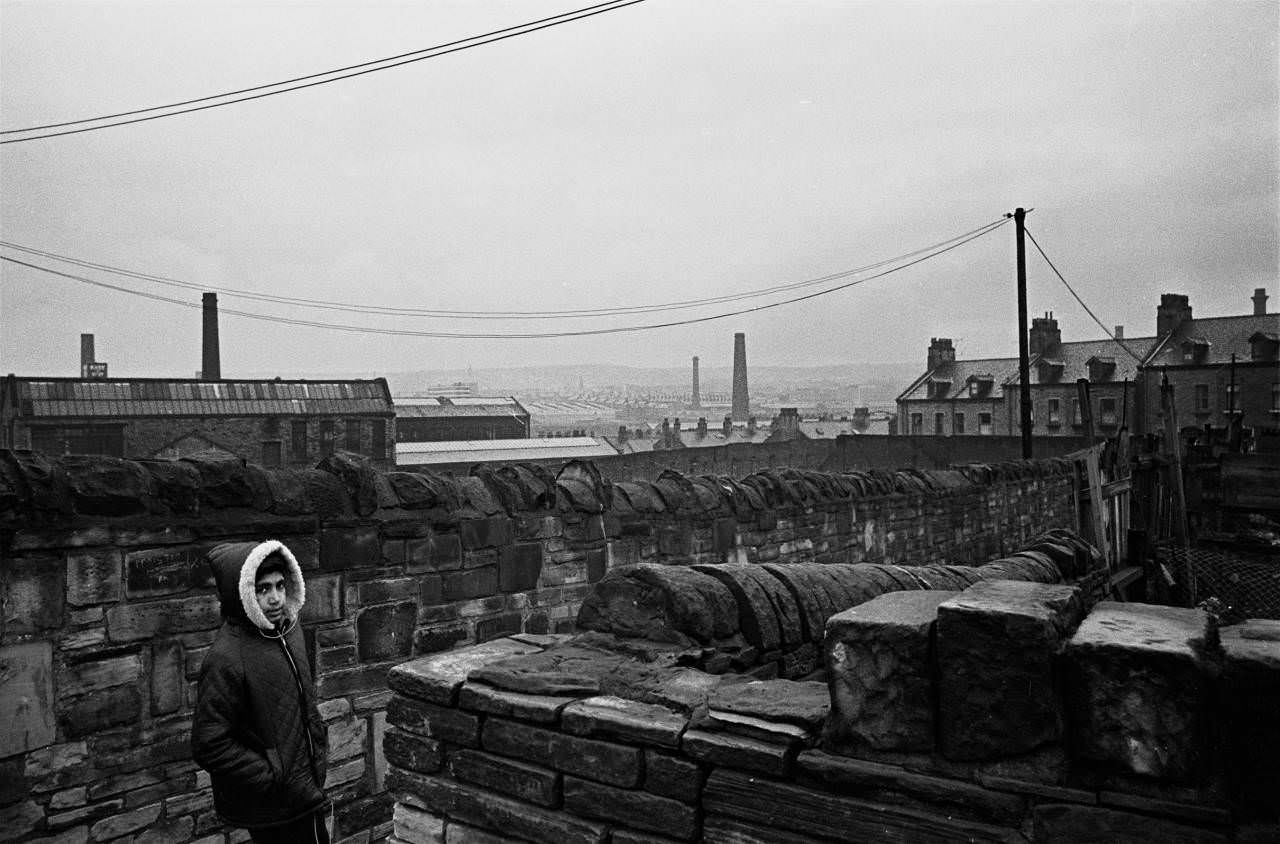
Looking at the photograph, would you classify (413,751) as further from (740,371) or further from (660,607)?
(740,371)

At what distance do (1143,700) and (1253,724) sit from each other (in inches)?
7.8

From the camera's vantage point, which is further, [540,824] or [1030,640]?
[540,824]

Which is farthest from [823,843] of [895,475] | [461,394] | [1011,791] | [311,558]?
[461,394]

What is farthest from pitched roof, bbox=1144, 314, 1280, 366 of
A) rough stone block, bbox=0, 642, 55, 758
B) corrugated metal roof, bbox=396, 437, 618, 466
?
rough stone block, bbox=0, 642, 55, 758

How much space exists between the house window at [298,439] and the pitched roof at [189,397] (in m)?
0.45

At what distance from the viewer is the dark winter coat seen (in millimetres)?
2684

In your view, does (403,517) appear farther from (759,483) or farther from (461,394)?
(461,394)

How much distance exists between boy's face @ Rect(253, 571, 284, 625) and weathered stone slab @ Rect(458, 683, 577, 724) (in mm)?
750

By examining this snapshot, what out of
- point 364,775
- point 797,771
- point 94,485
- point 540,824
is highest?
point 94,485

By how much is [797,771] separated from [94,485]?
11.1 feet

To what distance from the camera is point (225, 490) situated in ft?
13.6

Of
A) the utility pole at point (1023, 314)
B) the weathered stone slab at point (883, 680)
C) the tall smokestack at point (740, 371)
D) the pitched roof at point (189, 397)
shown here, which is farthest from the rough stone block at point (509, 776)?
the tall smokestack at point (740, 371)

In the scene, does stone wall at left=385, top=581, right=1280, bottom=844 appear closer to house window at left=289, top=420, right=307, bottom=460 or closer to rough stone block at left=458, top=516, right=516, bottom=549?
rough stone block at left=458, top=516, right=516, bottom=549

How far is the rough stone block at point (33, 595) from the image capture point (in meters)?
3.49
